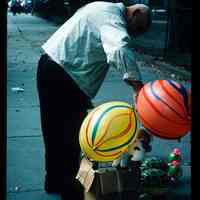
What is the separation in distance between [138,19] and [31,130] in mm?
3471

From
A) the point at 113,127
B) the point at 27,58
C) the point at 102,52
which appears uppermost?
the point at 102,52

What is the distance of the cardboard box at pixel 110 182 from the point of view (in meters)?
3.50

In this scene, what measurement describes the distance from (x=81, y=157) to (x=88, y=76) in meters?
0.74

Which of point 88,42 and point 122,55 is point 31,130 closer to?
point 88,42

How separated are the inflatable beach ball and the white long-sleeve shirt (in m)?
0.43

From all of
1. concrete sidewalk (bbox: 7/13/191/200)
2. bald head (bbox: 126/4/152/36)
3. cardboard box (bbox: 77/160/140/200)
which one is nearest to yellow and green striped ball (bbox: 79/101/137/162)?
cardboard box (bbox: 77/160/140/200)

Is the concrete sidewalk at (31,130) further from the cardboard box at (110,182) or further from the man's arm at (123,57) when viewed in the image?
the man's arm at (123,57)

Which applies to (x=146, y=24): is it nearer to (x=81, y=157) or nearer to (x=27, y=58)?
(x=81, y=157)

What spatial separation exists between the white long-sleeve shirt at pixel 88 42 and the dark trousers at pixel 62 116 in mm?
113

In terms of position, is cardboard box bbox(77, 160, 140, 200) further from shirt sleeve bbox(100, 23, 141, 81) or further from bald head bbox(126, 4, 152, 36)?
bald head bbox(126, 4, 152, 36)

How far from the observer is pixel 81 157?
4160 mm

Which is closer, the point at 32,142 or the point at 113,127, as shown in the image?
the point at 113,127

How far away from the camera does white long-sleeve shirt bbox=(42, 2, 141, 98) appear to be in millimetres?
3475
